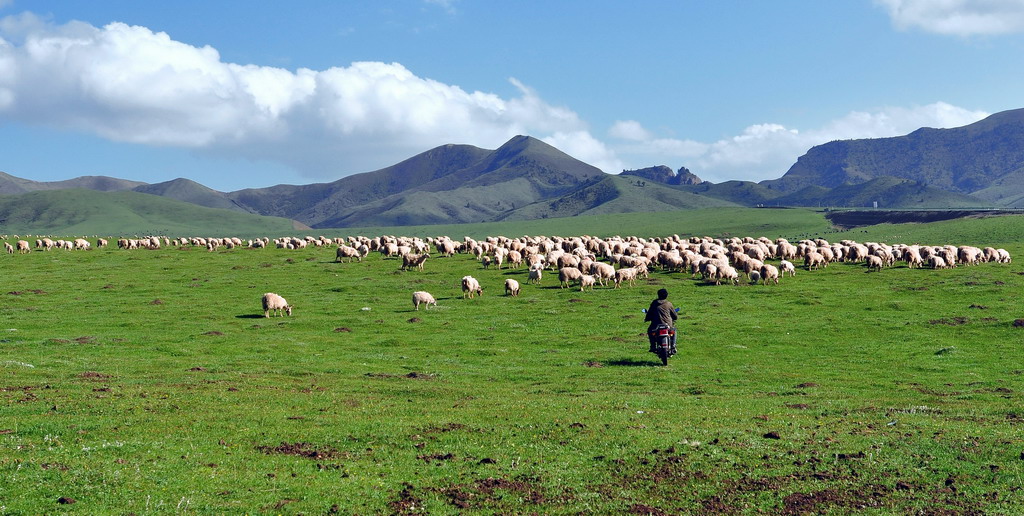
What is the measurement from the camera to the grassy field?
12.4m

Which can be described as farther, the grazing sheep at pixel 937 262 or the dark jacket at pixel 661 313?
the grazing sheep at pixel 937 262

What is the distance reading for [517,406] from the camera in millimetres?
19750

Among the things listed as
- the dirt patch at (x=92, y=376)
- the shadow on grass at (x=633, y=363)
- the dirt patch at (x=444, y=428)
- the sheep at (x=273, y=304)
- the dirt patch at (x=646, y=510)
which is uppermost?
the sheep at (x=273, y=304)

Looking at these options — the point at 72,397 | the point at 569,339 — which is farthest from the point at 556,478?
the point at 569,339

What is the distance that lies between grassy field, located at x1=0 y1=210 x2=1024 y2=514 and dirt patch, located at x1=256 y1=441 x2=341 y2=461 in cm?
9

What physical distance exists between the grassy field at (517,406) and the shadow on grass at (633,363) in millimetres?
158

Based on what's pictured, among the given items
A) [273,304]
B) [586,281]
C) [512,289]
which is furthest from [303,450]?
[586,281]

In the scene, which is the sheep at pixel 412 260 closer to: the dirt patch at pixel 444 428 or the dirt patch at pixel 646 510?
the dirt patch at pixel 444 428

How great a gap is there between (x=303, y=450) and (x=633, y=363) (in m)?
17.0

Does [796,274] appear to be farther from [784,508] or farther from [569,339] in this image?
[784,508]

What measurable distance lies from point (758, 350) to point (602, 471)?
67.9 ft

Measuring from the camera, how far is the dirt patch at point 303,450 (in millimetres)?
14420

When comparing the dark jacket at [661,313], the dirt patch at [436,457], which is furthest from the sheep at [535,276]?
the dirt patch at [436,457]

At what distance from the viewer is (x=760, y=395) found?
22.7 metres
